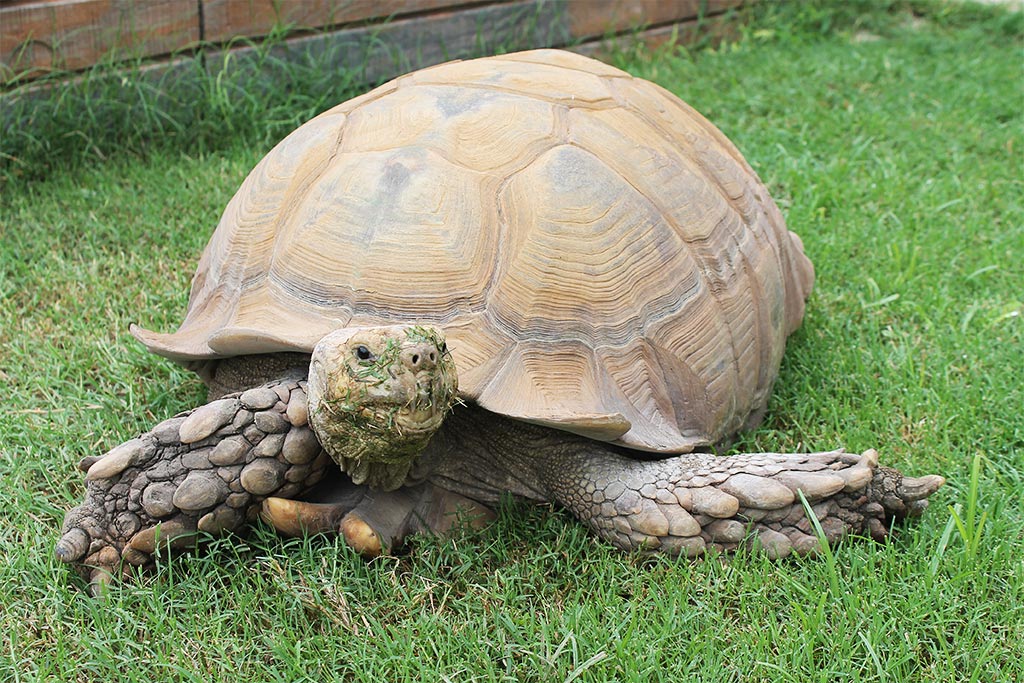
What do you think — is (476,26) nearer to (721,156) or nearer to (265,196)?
(721,156)

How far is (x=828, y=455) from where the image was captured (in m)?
2.30

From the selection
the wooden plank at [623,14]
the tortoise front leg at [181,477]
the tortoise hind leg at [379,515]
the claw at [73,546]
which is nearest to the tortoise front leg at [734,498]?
the tortoise hind leg at [379,515]

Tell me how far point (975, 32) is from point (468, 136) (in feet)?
16.6

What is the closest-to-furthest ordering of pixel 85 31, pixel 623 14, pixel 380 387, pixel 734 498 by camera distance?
pixel 380 387
pixel 734 498
pixel 85 31
pixel 623 14

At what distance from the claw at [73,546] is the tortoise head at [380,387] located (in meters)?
0.55

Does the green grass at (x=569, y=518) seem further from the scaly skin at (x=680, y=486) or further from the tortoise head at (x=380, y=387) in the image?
the tortoise head at (x=380, y=387)

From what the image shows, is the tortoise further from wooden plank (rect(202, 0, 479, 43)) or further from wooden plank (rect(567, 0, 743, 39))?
wooden plank (rect(567, 0, 743, 39))

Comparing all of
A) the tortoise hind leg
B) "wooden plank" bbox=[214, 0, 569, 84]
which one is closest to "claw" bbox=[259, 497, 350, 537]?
the tortoise hind leg

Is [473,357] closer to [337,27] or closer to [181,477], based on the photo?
[181,477]

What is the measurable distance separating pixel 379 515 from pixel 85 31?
2809 millimetres

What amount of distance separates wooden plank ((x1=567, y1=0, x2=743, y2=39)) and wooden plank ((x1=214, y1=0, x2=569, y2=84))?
10 cm

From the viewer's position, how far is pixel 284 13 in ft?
14.9

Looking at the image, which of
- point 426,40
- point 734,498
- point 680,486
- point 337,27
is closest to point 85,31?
point 337,27

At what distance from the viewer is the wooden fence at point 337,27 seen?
3990 mm
